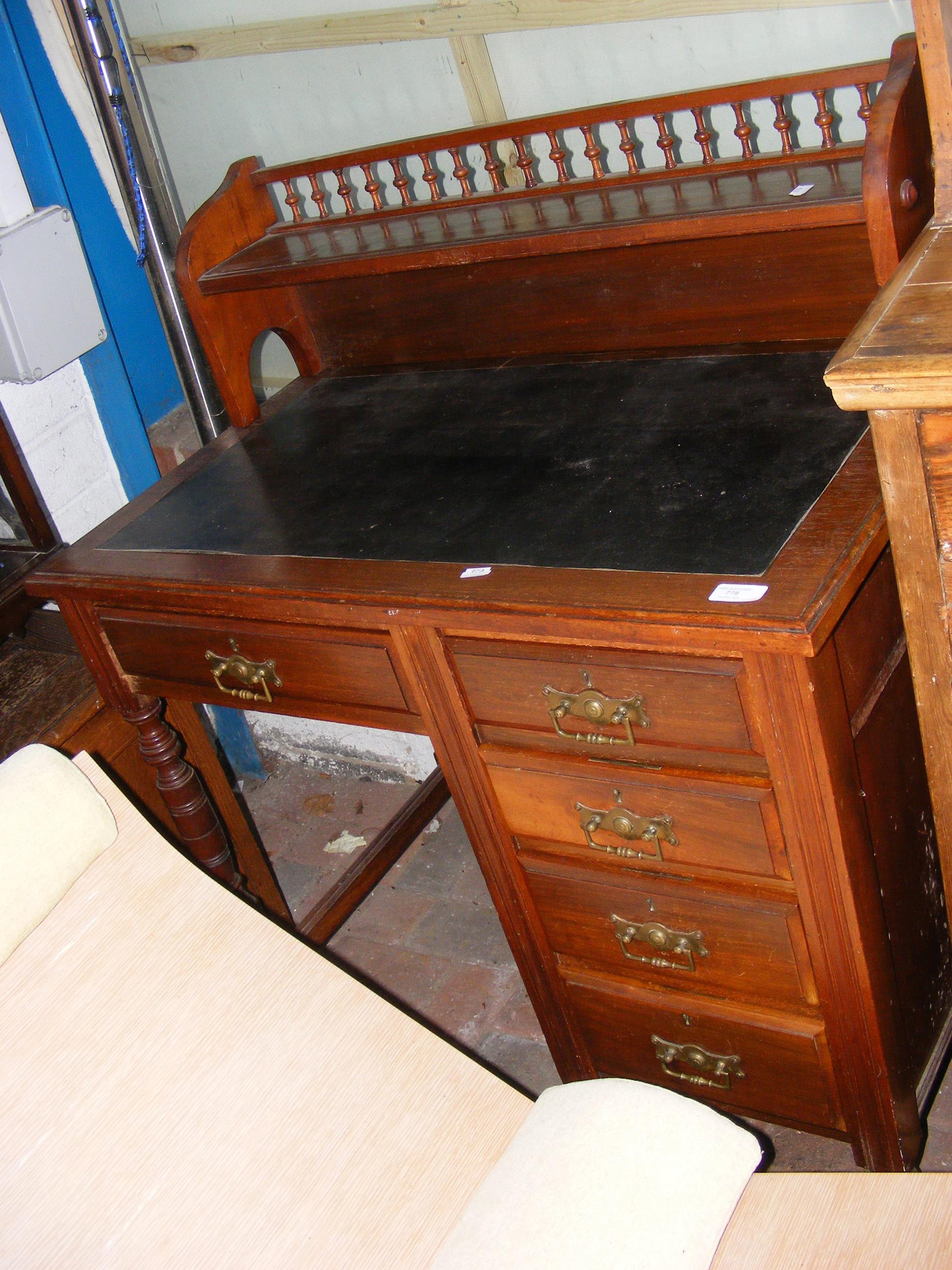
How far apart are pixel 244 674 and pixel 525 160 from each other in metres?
0.84

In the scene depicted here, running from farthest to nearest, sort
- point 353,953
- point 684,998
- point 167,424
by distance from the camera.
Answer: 1. point 167,424
2. point 353,953
3. point 684,998

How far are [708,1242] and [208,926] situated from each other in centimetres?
72

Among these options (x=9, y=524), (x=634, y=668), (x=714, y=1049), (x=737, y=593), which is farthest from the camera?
(x=9, y=524)

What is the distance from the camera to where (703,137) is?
5.26 ft

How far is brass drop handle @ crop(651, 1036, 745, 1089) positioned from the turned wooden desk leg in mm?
803

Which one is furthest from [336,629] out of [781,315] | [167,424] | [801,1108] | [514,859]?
[167,424]

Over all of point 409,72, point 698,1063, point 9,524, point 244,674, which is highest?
point 409,72

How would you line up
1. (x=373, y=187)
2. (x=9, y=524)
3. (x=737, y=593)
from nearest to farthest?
(x=737, y=593), (x=373, y=187), (x=9, y=524)

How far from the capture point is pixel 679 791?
55.5 inches

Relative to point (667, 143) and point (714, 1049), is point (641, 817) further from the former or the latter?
point (667, 143)

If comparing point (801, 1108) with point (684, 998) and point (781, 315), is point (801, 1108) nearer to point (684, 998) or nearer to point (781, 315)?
point (684, 998)

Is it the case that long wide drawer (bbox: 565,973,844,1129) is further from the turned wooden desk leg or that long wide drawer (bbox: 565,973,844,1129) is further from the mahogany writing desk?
the turned wooden desk leg

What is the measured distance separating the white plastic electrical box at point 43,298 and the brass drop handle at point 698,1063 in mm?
1608

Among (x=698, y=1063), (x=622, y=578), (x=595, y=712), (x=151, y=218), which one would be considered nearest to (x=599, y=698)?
(x=595, y=712)
